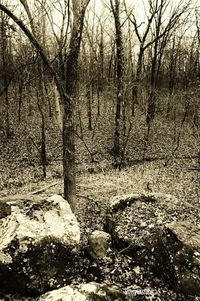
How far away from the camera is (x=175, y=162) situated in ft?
47.6

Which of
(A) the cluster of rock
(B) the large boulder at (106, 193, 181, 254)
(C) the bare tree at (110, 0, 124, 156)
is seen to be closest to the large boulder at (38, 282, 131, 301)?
(A) the cluster of rock

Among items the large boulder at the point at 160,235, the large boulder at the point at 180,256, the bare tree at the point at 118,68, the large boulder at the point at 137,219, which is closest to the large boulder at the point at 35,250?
the large boulder at the point at 137,219

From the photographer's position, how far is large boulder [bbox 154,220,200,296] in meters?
4.91

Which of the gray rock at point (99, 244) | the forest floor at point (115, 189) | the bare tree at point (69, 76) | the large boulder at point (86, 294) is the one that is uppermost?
the bare tree at point (69, 76)

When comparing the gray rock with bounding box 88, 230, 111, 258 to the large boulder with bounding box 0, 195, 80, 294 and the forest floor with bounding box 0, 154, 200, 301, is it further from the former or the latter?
the large boulder with bounding box 0, 195, 80, 294

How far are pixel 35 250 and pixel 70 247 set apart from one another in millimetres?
646

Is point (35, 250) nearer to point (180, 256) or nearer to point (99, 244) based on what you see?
point (99, 244)

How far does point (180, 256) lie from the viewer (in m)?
5.15

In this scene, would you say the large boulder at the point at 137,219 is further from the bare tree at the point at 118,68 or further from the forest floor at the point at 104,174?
the bare tree at the point at 118,68

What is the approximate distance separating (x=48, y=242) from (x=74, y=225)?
72 centimetres

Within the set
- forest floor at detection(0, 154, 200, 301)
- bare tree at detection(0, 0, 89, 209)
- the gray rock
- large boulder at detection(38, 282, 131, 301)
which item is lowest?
forest floor at detection(0, 154, 200, 301)

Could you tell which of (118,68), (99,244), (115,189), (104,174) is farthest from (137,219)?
(118,68)

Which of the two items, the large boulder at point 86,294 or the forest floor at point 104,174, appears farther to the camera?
the forest floor at point 104,174

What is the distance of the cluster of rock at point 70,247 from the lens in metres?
4.91
